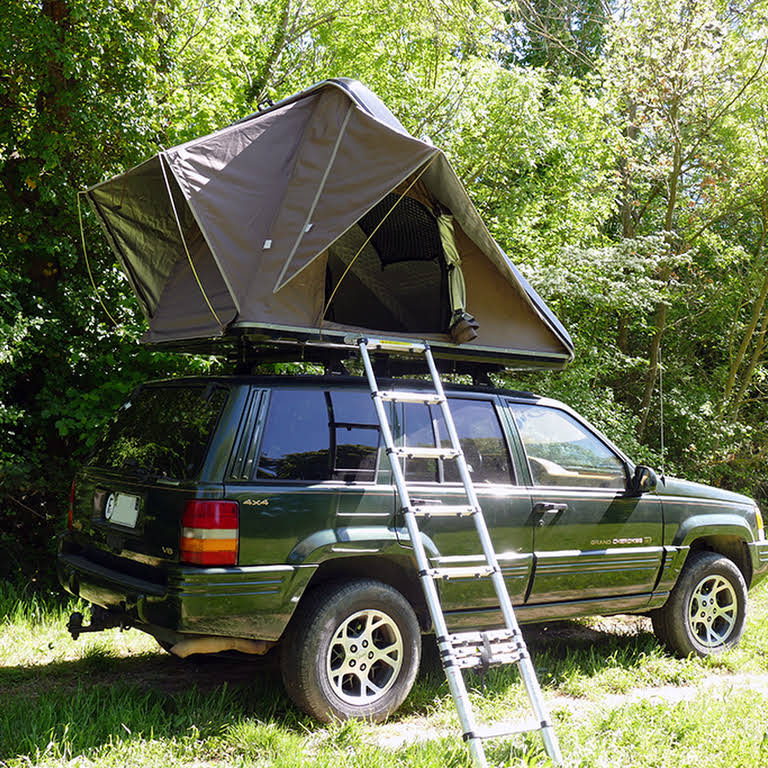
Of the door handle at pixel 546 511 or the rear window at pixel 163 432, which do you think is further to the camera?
the door handle at pixel 546 511

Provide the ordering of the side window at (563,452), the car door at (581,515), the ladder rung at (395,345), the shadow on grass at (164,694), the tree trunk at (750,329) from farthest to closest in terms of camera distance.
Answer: the tree trunk at (750,329)
the side window at (563,452)
the car door at (581,515)
the ladder rung at (395,345)
the shadow on grass at (164,694)

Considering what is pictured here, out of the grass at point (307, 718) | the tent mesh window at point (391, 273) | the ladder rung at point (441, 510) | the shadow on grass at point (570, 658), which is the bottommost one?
the shadow on grass at point (570, 658)

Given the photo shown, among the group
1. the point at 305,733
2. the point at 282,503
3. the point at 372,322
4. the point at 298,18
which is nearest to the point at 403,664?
the point at 305,733

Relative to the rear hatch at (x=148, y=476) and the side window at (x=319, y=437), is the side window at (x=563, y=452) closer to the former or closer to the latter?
the side window at (x=319, y=437)

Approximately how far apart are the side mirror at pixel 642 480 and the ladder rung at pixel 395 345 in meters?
1.71

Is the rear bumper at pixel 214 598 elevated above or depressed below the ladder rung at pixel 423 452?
below

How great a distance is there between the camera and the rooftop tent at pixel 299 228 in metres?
4.35

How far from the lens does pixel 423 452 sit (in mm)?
4246

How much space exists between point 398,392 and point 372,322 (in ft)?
7.33

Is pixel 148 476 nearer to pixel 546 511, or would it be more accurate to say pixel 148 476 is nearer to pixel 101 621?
→ pixel 101 621

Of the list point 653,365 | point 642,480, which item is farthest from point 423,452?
point 653,365

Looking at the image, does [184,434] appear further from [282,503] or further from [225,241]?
[225,241]

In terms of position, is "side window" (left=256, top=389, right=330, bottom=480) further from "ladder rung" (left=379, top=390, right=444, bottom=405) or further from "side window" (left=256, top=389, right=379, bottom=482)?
"ladder rung" (left=379, top=390, right=444, bottom=405)

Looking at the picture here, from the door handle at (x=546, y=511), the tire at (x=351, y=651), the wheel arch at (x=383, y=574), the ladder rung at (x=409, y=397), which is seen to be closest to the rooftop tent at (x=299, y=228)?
the ladder rung at (x=409, y=397)
